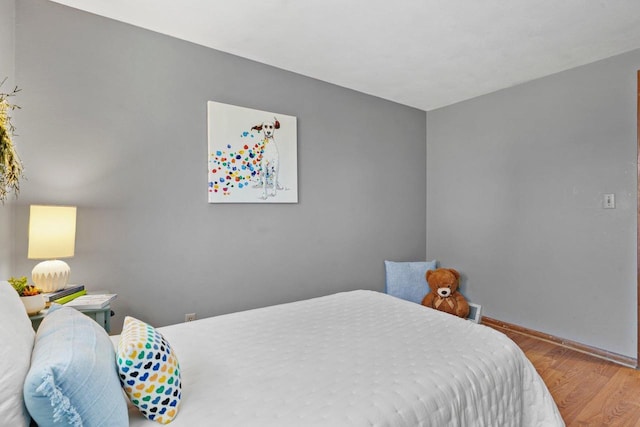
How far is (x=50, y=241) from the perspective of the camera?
5.57 feet

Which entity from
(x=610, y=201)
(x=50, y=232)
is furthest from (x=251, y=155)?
(x=610, y=201)

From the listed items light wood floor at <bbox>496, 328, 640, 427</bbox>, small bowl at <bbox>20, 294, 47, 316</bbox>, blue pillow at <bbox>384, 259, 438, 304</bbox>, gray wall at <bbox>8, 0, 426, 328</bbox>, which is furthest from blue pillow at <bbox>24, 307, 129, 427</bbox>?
blue pillow at <bbox>384, 259, 438, 304</bbox>

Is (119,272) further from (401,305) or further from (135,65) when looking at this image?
(401,305)

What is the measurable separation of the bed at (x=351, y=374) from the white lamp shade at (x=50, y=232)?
2.11 feet

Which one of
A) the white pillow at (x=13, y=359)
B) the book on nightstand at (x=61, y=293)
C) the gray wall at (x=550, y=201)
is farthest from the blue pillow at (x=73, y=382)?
the gray wall at (x=550, y=201)

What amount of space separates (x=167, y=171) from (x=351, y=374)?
192 centimetres

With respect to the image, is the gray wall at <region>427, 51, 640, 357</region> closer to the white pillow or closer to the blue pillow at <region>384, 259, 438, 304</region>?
the blue pillow at <region>384, 259, 438, 304</region>

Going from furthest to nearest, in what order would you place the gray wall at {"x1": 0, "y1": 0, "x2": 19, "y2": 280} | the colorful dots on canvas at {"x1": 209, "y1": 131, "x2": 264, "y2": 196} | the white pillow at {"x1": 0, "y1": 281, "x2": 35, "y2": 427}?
the colorful dots on canvas at {"x1": 209, "y1": 131, "x2": 264, "y2": 196}, the gray wall at {"x1": 0, "y1": 0, "x2": 19, "y2": 280}, the white pillow at {"x1": 0, "y1": 281, "x2": 35, "y2": 427}

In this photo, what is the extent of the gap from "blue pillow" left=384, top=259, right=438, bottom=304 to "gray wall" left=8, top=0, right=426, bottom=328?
0.30 m

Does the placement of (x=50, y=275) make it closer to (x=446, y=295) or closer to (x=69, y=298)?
(x=69, y=298)

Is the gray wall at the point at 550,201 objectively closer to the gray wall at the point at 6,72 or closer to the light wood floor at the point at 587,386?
the light wood floor at the point at 587,386

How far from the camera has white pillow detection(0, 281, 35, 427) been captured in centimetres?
77

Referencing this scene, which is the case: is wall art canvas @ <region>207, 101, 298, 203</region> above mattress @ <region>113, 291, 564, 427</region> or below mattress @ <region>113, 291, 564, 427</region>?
above

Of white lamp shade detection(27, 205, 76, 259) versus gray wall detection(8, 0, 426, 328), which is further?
gray wall detection(8, 0, 426, 328)
